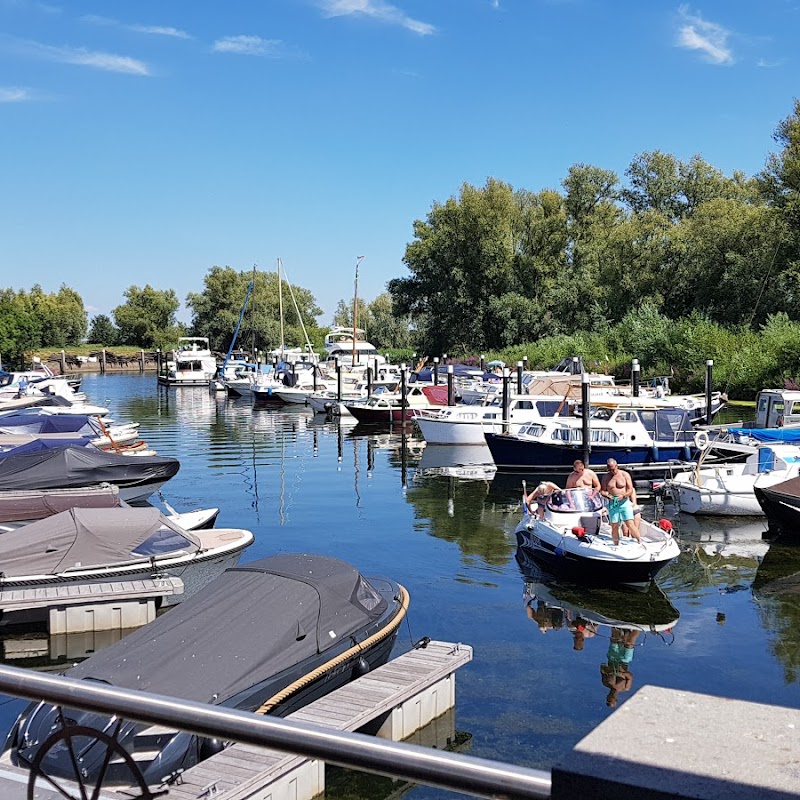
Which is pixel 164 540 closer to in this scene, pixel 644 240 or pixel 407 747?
pixel 407 747

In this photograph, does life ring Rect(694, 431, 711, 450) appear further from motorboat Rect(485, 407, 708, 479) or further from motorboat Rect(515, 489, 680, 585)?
motorboat Rect(515, 489, 680, 585)

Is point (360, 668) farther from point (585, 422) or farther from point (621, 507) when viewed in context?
point (585, 422)

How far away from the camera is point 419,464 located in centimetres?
3850

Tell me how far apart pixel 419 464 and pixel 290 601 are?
26.4 metres

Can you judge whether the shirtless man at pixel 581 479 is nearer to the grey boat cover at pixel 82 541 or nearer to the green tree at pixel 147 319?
the grey boat cover at pixel 82 541

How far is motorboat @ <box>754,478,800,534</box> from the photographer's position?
2309 cm

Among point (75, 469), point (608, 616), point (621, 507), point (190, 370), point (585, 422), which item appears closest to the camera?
point (608, 616)

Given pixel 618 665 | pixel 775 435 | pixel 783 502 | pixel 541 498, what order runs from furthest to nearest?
pixel 775 435
pixel 783 502
pixel 541 498
pixel 618 665

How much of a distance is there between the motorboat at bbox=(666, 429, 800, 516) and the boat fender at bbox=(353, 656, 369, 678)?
16216mm

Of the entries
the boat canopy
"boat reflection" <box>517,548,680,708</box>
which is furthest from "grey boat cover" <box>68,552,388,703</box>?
the boat canopy

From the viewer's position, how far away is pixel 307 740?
7.77 feet


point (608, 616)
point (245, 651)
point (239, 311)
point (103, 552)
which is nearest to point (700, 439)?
point (608, 616)

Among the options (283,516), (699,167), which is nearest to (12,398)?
(283,516)

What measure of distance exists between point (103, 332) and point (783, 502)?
14214 cm
